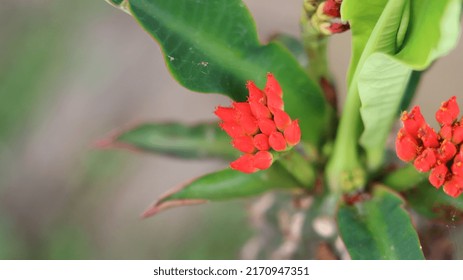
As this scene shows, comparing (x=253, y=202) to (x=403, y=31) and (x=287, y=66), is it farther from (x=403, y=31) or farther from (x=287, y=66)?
(x=403, y=31)

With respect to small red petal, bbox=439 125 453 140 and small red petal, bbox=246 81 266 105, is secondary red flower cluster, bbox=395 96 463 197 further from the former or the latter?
small red petal, bbox=246 81 266 105

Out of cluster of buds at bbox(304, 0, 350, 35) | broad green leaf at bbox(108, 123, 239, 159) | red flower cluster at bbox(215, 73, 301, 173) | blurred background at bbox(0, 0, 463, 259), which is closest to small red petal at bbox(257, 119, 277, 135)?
red flower cluster at bbox(215, 73, 301, 173)

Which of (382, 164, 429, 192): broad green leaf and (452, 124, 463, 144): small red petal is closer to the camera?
(452, 124, 463, 144): small red petal

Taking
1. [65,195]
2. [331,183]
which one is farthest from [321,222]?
[65,195]

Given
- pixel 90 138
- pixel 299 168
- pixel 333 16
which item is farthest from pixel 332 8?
pixel 90 138

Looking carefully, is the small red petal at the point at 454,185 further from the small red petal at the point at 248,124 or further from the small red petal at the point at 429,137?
the small red petal at the point at 248,124
